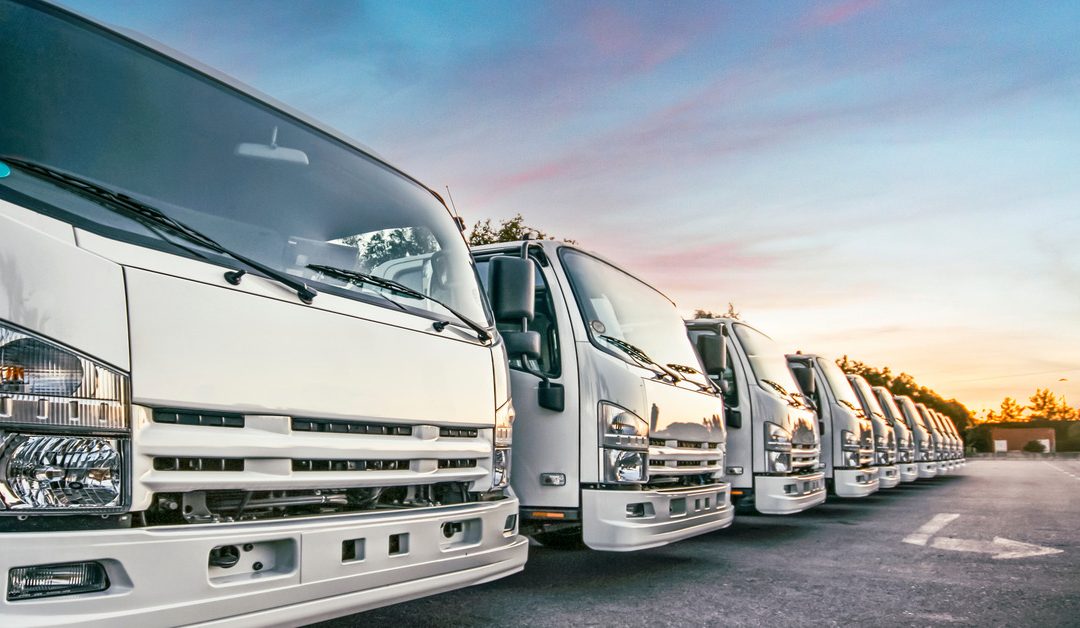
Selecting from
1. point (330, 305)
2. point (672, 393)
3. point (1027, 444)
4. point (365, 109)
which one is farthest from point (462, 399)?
point (1027, 444)

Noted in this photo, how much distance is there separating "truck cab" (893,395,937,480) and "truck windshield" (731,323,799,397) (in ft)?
33.0

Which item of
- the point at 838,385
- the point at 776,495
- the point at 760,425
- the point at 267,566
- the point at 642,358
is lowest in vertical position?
the point at 776,495

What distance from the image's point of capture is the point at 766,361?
358 inches

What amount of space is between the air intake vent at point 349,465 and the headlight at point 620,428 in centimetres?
185

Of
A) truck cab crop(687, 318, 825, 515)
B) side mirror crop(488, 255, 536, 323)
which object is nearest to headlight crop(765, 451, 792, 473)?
truck cab crop(687, 318, 825, 515)

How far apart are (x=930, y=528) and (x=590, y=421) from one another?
19.7 ft

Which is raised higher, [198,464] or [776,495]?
[198,464]

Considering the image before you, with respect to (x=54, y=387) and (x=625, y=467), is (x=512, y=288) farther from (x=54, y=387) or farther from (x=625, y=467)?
(x=54, y=387)

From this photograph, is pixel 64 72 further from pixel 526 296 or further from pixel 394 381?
pixel 526 296

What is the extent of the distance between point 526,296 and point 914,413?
60.1 ft

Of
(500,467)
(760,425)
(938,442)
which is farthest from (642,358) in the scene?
(938,442)

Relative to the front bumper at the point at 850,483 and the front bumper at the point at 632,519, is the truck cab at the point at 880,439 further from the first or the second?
the front bumper at the point at 632,519

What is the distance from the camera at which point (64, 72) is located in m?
2.91

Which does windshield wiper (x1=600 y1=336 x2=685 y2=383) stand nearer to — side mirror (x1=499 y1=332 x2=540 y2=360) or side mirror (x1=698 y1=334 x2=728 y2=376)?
side mirror (x1=499 y1=332 x2=540 y2=360)
